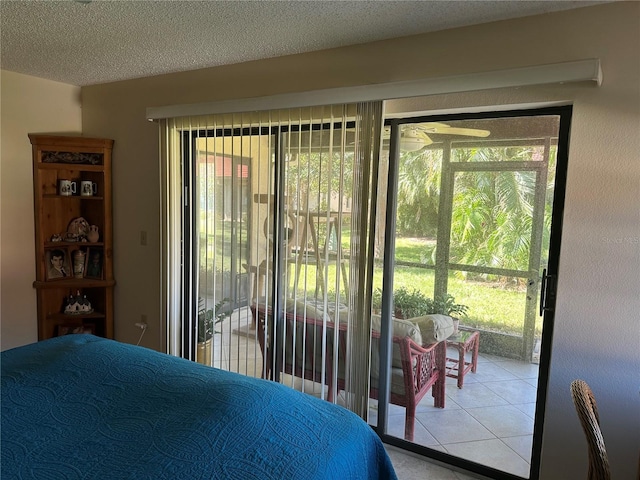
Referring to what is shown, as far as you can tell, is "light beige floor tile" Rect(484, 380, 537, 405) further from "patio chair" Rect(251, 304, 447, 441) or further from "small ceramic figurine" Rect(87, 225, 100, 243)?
"small ceramic figurine" Rect(87, 225, 100, 243)

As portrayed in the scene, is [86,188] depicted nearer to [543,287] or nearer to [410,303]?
[410,303]

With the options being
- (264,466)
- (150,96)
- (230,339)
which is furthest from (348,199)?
(150,96)

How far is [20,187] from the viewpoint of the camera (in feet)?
10.5

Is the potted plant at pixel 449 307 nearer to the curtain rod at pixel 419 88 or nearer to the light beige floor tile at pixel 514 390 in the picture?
the light beige floor tile at pixel 514 390

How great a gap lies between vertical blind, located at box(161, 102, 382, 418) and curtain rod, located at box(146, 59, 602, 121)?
0.25ft

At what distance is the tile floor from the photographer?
7.46 feet

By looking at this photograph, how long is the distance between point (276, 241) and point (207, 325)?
2.89ft

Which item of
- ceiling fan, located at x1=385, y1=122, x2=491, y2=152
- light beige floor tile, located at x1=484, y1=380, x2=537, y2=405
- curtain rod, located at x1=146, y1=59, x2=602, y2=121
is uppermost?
curtain rod, located at x1=146, y1=59, x2=602, y2=121

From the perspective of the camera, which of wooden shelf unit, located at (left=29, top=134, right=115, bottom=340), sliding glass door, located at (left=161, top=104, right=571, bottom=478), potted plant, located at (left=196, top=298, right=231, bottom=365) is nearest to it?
sliding glass door, located at (left=161, top=104, right=571, bottom=478)

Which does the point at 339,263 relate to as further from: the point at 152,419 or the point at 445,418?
the point at 152,419

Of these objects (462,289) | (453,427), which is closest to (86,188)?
(462,289)

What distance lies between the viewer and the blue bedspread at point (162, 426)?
1225mm

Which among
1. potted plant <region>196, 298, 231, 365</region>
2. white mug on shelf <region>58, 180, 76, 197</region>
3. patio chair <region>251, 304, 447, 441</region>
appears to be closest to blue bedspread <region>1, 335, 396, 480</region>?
patio chair <region>251, 304, 447, 441</region>

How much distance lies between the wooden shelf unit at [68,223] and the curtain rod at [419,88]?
0.98 meters
